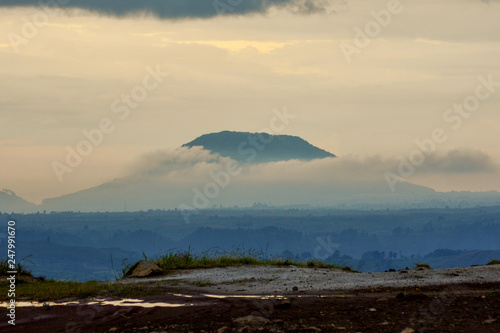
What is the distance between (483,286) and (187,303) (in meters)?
6.81

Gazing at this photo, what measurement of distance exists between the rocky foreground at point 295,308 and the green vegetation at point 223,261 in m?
4.77

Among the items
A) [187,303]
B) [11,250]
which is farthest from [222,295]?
[11,250]

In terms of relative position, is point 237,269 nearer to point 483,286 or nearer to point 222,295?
point 222,295

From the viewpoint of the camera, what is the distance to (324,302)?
12.9 metres

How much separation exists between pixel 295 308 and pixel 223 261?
10.4 meters

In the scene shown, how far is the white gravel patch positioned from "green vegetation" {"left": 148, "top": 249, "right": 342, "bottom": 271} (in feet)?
4.82

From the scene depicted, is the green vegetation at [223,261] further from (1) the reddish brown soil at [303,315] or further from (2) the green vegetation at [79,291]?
(1) the reddish brown soil at [303,315]

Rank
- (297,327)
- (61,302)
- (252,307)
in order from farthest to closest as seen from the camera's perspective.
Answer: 1. (61,302)
2. (252,307)
3. (297,327)

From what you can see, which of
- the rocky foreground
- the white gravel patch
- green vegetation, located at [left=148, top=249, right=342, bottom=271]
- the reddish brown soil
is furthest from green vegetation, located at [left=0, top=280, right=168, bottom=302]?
green vegetation, located at [left=148, top=249, right=342, bottom=271]

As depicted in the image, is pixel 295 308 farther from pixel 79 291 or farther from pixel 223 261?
pixel 223 261

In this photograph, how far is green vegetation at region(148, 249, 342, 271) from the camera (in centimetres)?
2200

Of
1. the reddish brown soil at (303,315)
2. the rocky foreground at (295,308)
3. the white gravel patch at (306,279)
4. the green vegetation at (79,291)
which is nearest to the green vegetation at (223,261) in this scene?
the white gravel patch at (306,279)

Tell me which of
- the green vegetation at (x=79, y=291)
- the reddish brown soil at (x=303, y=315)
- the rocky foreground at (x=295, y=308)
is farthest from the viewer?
the green vegetation at (x=79, y=291)

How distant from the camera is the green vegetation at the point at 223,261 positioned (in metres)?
22.0
